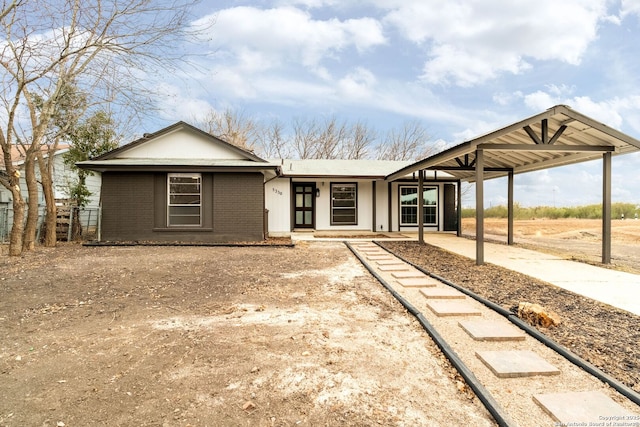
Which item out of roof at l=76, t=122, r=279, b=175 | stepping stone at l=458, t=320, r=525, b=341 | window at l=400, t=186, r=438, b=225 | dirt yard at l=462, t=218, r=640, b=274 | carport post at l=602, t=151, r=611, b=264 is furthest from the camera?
window at l=400, t=186, r=438, b=225

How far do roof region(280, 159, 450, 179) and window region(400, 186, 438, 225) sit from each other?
1.00 m

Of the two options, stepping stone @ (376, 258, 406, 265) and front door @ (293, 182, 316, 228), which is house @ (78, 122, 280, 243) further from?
stepping stone @ (376, 258, 406, 265)

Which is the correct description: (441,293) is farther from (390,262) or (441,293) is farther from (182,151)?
(182,151)

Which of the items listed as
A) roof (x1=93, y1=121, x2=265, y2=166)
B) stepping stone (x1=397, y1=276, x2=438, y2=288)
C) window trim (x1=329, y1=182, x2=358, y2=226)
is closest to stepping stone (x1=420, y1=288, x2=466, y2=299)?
stepping stone (x1=397, y1=276, x2=438, y2=288)

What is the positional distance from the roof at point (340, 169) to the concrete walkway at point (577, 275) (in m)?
6.18

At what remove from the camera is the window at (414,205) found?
48.8ft

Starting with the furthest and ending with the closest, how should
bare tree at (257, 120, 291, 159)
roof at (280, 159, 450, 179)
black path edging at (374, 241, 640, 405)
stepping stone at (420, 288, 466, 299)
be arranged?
bare tree at (257, 120, 291, 159)
roof at (280, 159, 450, 179)
stepping stone at (420, 288, 466, 299)
black path edging at (374, 241, 640, 405)

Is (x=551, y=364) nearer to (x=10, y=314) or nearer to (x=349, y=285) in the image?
(x=349, y=285)

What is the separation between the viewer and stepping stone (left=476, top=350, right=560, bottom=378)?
247cm

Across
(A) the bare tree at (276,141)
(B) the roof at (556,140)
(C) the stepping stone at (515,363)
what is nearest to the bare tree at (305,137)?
(A) the bare tree at (276,141)

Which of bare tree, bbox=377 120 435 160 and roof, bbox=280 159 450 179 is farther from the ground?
bare tree, bbox=377 120 435 160

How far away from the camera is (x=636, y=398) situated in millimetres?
2141

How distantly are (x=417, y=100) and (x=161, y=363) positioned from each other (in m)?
21.1

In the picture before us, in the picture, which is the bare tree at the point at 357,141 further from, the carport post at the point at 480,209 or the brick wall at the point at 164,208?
the carport post at the point at 480,209
